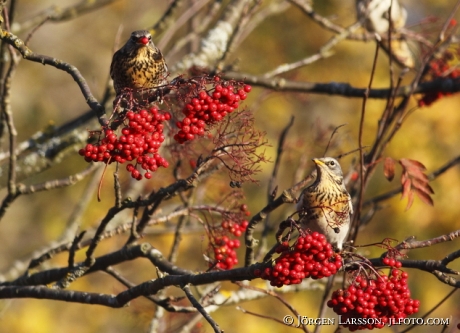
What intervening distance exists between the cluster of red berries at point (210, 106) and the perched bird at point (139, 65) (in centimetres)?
91

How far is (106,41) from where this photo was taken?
13094mm

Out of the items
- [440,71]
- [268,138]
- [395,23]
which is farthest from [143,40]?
[268,138]

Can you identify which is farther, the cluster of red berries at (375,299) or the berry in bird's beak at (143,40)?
the berry in bird's beak at (143,40)

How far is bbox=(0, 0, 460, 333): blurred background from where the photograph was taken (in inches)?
378

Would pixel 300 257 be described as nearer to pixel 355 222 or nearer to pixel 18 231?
pixel 355 222

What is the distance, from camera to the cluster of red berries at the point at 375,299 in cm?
282

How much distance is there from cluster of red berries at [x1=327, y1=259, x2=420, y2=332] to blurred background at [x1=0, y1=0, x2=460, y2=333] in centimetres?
431

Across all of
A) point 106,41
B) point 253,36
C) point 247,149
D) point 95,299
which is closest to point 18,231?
point 106,41

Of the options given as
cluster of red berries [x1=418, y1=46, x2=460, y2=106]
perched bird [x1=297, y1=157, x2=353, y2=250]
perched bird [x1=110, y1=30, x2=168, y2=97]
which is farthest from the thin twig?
cluster of red berries [x1=418, y1=46, x2=460, y2=106]

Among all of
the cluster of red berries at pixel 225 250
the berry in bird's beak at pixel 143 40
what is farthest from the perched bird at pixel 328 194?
the berry in bird's beak at pixel 143 40

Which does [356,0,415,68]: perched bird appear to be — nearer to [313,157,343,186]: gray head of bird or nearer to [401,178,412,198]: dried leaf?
[313,157,343,186]: gray head of bird

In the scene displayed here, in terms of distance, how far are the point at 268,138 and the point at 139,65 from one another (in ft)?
20.0

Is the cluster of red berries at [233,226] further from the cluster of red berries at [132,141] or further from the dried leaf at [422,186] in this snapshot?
the cluster of red berries at [132,141]

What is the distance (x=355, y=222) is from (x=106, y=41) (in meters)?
10.0
